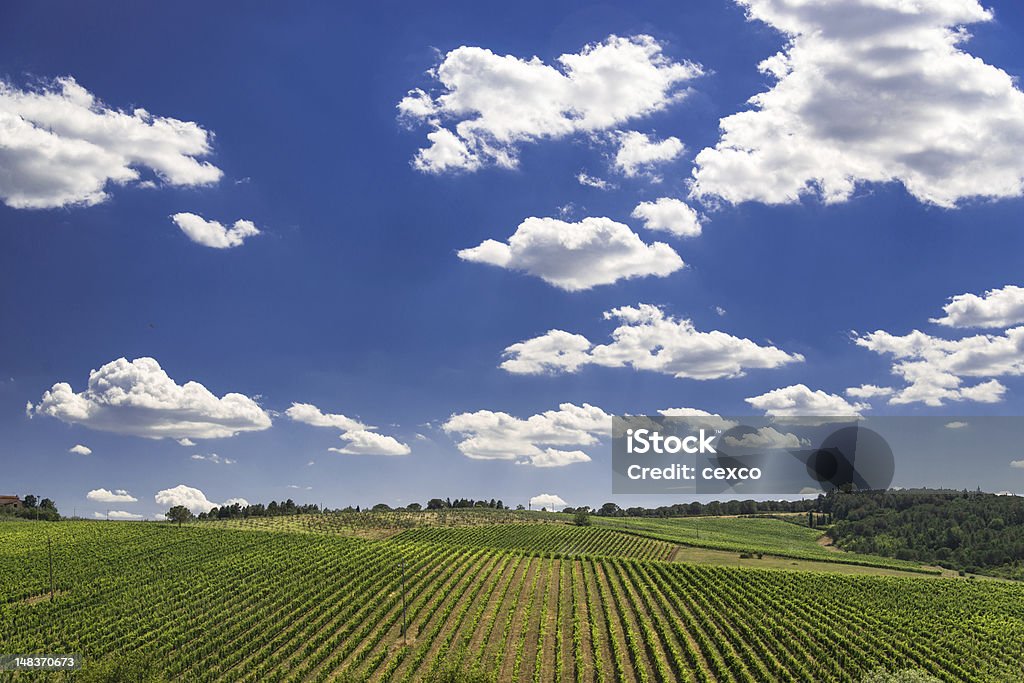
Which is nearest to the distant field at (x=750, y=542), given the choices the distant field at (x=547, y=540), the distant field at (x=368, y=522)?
the distant field at (x=547, y=540)

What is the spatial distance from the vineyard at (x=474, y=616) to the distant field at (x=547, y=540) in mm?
19035

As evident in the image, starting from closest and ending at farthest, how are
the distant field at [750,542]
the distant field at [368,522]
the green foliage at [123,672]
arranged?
the green foliage at [123,672]
the distant field at [750,542]
the distant field at [368,522]

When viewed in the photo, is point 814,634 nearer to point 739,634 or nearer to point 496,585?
point 739,634

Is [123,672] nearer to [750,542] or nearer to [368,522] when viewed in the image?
[368,522]

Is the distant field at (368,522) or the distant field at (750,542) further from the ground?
the distant field at (368,522)

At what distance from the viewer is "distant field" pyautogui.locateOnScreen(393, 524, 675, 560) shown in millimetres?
134250

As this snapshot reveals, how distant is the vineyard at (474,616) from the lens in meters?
67.6

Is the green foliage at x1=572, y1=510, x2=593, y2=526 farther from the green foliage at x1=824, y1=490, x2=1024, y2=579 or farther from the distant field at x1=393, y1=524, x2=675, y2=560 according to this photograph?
the green foliage at x1=824, y1=490, x2=1024, y2=579

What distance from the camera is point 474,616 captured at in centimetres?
8000

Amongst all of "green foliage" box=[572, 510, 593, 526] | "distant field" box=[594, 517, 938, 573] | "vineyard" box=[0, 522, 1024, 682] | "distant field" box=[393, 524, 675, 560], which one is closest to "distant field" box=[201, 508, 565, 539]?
"green foliage" box=[572, 510, 593, 526]

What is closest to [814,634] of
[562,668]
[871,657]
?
[871,657]

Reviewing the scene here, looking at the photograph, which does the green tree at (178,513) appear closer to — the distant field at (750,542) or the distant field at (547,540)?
the distant field at (547,540)

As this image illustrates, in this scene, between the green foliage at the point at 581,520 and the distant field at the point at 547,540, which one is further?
the green foliage at the point at 581,520

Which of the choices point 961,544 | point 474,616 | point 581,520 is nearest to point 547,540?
point 581,520
